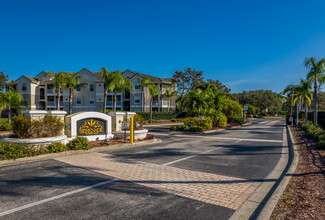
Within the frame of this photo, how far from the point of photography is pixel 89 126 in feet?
40.7

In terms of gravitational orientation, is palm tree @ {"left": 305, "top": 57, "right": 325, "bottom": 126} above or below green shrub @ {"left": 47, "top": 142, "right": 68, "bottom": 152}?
above

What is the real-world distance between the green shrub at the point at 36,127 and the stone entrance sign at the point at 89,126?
42.3 inches

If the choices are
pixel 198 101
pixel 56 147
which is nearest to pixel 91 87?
pixel 198 101

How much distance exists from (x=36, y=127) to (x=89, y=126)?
119 inches

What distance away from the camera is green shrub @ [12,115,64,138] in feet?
31.7

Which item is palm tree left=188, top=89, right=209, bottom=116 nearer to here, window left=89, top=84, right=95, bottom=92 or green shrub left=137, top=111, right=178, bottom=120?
green shrub left=137, top=111, right=178, bottom=120

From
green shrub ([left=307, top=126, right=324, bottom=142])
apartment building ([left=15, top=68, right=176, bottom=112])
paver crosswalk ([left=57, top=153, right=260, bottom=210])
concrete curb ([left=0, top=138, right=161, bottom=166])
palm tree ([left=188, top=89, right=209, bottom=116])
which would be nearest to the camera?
paver crosswalk ([left=57, top=153, right=260, bottom=210])

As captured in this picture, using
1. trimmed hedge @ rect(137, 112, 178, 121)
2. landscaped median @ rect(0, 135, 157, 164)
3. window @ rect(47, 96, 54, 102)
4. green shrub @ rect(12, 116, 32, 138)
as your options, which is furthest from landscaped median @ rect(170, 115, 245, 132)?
window @ rect(47, 96, 54, 102)

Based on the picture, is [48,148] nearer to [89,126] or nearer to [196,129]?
[89,126]

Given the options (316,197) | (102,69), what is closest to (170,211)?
(316,197)

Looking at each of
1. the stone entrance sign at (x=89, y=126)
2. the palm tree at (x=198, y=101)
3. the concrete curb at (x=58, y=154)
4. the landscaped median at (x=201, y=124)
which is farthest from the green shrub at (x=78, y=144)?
the palm tree at (x=198, y=101)

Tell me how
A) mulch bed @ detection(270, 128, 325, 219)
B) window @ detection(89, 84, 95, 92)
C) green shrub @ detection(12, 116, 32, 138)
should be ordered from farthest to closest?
window @ detection(89, 84, 95, 92), green shrub @ detection(12, 116, 32, 138), mulch bed @ detection(270, 128, 325, 219)

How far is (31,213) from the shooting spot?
420 centimetres

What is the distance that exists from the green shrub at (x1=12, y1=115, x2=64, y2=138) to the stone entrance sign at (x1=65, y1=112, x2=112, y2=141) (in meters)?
1.08
